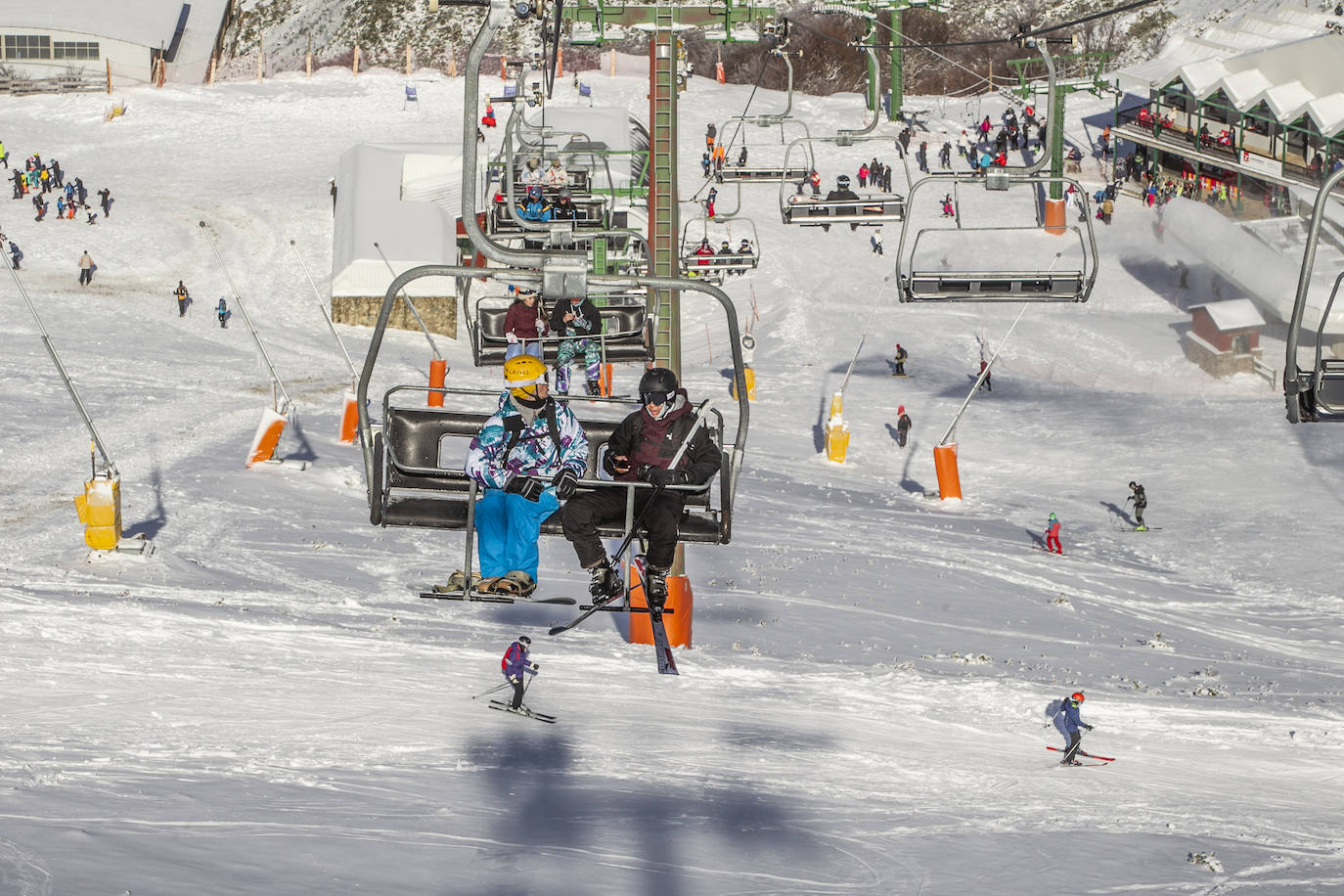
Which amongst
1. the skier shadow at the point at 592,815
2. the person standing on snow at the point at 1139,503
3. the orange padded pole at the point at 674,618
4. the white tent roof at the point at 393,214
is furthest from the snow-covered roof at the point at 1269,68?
Answer: the skier shadow at the point at 592,815

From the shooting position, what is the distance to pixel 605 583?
10.3m

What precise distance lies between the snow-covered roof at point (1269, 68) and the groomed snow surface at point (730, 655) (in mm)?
9945

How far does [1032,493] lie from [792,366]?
8.90 m

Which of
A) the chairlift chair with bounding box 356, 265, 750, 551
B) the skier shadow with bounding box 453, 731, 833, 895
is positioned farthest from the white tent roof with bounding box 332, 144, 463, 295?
the chairlift chair with bounding box 356, 265, 750, 551

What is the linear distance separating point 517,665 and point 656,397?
229 inches

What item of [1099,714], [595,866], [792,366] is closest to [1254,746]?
[1099,714]

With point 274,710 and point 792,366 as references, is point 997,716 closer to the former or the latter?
point 274,710

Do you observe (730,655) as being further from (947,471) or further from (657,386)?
(947,471)

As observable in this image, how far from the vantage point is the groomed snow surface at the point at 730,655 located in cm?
1325

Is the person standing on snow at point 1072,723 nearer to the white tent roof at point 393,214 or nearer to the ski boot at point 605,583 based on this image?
the ski boot at point 605,583

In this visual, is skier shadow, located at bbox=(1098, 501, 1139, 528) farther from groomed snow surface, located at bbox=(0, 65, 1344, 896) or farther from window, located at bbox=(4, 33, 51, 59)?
window, located at bbox=(4, 33, 51, 59)

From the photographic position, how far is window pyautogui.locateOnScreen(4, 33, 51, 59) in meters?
58.5

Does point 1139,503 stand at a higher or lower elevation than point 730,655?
higher

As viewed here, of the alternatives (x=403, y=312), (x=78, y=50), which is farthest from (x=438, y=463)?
(x=78, y=50)
